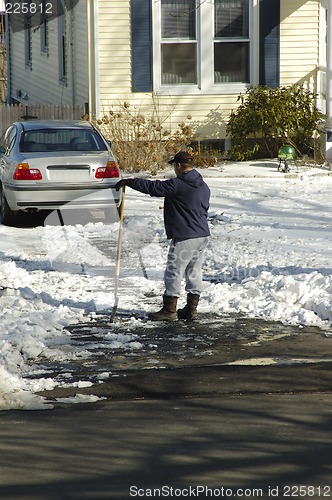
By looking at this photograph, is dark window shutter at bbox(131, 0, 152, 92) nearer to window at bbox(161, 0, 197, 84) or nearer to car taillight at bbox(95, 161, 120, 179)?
window at bbox(161, 0, 197, 84)

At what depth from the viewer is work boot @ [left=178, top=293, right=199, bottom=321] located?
1025 centimetres

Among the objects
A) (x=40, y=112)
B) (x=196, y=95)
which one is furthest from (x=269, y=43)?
(x=40, y=112)

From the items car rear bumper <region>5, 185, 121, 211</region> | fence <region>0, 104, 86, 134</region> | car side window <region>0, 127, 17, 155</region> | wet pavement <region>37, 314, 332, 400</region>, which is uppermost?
fence <region>0, 104, 86, 134</region>

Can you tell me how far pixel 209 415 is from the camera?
7.20m

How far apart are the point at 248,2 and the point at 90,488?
57.4 feet

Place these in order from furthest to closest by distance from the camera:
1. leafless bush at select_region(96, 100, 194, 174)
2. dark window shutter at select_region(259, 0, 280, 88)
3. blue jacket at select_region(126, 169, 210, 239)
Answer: dark window shutter at select_region(259, 0, 280, 88), leafless bush at select_region(96, 100, 194, 174), blue jacket at select_region(126, 169, 210, 239)

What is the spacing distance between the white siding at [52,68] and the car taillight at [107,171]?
777 centimetres

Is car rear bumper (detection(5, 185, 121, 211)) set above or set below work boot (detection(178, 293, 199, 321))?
above

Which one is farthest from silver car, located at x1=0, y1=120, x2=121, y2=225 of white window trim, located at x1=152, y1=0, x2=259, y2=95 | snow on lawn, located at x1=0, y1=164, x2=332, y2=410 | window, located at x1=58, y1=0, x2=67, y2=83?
window, located at x1=58, y1=0, x2=67, y2=83

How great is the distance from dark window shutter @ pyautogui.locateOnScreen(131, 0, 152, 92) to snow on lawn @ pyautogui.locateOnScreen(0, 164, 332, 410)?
4702mm

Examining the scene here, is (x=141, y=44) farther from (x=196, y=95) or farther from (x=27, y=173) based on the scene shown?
(x=27, y=173)

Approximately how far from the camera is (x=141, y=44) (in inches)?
859

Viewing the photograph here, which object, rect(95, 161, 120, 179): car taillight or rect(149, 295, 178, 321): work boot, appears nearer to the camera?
rect(149, 295, 178, 321): work boot

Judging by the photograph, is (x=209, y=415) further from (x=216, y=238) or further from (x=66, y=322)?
(x=216, y=238)
